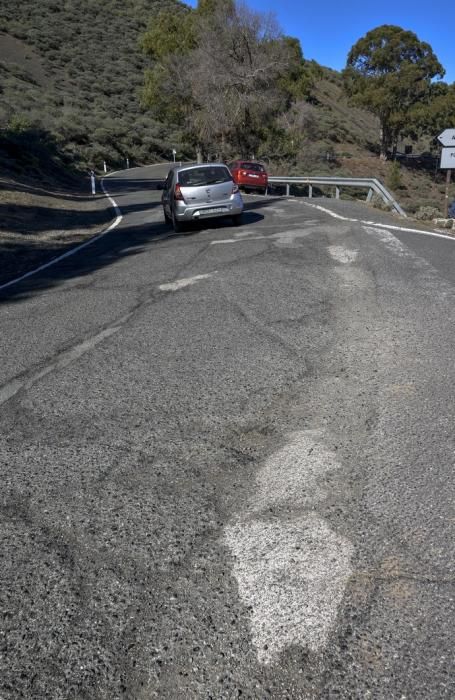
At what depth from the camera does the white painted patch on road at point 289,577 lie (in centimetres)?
193

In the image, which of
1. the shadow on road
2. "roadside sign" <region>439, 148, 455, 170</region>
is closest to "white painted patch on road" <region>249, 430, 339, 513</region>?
the shadow on road

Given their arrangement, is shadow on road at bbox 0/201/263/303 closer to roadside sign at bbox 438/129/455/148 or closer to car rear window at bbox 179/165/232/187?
car rear window at bbox 179/165/232/187

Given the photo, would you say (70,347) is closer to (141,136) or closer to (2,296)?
(2,296)

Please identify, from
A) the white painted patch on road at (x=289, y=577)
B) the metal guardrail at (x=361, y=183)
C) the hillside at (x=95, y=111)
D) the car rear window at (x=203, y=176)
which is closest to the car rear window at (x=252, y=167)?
the metal guardrail at (x=361, y=183)

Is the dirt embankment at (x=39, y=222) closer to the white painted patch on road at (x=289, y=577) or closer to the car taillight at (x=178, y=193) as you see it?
the car taillight at (x=178, y=193)

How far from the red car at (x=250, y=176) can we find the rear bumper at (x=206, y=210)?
13.7 m

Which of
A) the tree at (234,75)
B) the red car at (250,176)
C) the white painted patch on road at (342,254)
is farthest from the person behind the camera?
the tree at (234,75)

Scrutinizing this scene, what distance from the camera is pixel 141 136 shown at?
63.4 m

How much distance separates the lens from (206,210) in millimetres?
12375

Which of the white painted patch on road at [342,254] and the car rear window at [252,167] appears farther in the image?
the car rear window at [252,167]

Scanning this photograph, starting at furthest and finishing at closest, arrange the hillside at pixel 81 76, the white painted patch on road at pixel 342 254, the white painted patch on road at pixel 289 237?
the hillside at pixel 81 76 → the white painted patch on road at pixel 289 237 → the white painted patch on road at pixel 342 254

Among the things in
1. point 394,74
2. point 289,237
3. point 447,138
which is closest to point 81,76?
point 394,74

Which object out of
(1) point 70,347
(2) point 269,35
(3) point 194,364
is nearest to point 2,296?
(1) point 70,347

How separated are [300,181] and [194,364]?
22126mm
